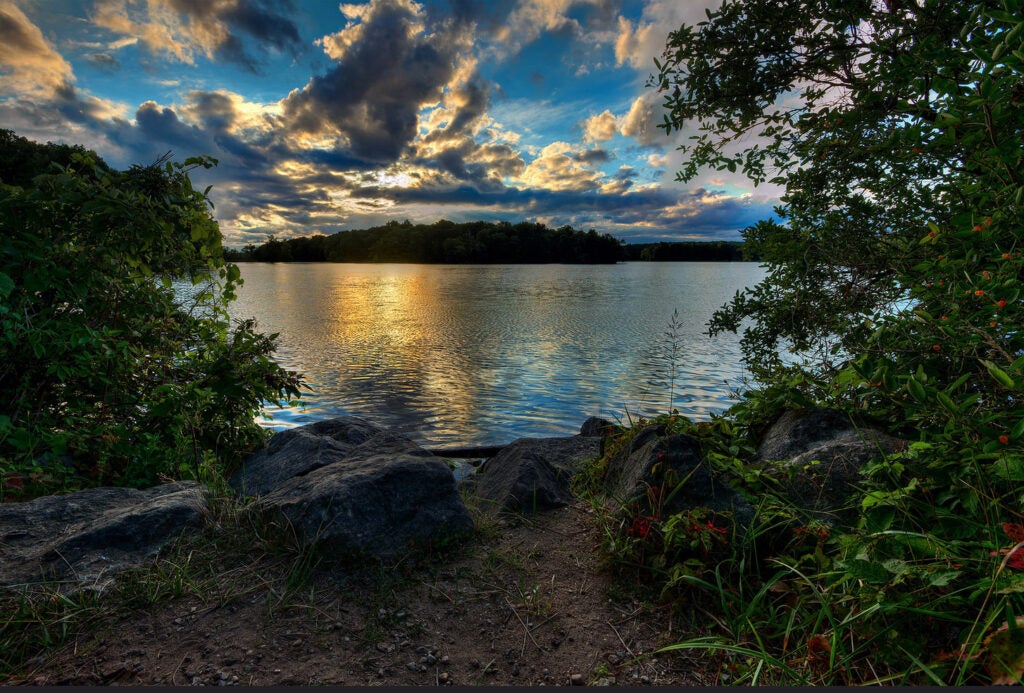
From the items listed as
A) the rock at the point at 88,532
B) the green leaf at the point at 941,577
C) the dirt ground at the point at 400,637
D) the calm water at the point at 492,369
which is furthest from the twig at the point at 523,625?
the calm water at the point at 492,369

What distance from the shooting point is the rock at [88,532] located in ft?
9.76

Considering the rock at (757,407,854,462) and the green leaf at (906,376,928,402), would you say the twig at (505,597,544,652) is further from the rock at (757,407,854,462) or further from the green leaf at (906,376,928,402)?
the green leaf at (906,376,928,402)

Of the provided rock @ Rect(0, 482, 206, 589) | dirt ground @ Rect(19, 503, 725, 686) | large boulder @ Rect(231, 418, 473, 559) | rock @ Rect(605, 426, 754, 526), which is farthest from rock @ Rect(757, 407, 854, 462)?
rock @ Rect(0, 482, 206, 589)

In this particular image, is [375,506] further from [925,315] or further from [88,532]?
[925,315]

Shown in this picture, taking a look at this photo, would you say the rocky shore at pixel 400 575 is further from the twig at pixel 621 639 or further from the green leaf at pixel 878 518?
the green leaf at pixel 878 518

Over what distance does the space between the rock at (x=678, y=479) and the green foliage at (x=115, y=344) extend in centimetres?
406

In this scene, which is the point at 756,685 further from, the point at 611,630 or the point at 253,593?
the point at 253,593

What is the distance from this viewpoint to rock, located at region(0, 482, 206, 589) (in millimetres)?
2975

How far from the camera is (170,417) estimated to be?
18.1 ft

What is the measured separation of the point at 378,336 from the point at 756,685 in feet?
77.5

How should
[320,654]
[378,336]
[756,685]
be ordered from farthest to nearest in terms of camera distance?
1. [378,336]
2. [320,654]
3. [756,685]

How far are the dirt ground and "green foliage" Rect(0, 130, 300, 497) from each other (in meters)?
2.27

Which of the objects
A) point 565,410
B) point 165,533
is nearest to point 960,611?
point 165,533

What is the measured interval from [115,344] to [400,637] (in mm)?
4717
